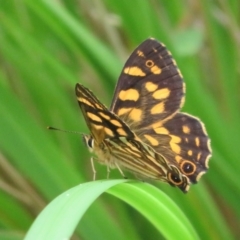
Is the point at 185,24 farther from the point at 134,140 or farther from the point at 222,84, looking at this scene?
the point at 134,140

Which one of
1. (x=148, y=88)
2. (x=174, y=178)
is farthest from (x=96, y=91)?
(x=174, y=178)

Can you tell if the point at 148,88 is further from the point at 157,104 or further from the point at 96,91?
the point at 96,91

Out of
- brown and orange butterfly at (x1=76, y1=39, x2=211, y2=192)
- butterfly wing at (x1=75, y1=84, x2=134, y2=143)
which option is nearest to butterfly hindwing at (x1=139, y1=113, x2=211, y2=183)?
brown and orange butterfly at (x1=76, y1=39, x2=211, y2=192)

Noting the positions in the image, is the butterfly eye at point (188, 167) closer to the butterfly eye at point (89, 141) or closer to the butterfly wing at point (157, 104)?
the butterfly wing at point (157, 104)

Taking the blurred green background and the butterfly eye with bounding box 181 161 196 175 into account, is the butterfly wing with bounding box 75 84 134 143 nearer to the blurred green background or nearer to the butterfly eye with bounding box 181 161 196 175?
the butterfly eye with bounding box 181 161 196 175

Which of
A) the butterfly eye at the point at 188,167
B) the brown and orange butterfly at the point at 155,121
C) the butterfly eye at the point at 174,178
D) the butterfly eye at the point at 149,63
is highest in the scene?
the butterfly eye at the point at 149,63

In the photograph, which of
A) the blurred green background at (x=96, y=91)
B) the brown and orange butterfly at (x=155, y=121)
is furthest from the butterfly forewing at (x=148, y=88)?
the blurred green background at (x=96, y=91)

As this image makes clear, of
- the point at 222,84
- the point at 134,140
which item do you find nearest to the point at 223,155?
the point at 222,84
